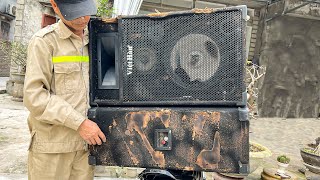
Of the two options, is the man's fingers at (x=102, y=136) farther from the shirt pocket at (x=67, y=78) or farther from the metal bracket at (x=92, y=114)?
the shirt pocket at (x=67, y=78)

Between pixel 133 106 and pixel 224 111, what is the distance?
0.46 m

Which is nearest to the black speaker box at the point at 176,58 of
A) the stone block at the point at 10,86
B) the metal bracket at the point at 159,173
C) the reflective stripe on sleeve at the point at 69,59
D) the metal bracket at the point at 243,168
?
the reflective stripe on sleeve at the point at 69,59

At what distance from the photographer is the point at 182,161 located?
4.57 feet

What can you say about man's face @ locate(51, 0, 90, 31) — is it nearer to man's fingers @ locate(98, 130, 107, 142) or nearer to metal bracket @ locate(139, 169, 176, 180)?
man's fingers @ locate(98, 130, 107, 142)

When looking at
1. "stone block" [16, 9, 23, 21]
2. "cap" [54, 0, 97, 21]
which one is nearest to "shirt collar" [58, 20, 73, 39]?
"cap" [54, 0, 97, 21]

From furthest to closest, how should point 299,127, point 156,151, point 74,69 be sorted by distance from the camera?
point 299,127, point 74,69, point 156,151

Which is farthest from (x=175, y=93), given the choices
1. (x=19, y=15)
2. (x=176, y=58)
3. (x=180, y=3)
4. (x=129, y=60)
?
(x=19, y=15)

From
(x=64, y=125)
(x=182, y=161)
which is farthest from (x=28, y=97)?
(x=182, y=161)

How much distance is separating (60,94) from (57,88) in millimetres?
37

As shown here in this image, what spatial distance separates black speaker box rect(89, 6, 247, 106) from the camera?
4.39 feet

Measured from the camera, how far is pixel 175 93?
1.42 meters

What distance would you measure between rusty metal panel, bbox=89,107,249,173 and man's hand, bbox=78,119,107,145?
0.03 meters

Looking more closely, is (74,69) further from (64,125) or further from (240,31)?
(240,31)

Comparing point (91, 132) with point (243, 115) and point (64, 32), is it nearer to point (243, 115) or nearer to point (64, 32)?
point (64, 32)
